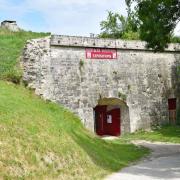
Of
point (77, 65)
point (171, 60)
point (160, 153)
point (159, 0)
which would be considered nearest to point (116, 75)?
point (77, 65)

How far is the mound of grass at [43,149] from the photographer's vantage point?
11367mm

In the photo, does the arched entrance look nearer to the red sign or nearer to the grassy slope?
the red sign

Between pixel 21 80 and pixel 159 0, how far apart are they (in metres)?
7.85

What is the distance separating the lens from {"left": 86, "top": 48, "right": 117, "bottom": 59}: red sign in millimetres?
23609

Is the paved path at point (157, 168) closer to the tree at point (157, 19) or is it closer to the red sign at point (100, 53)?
the tree at point (157, 19)

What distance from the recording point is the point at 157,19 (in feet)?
54.5

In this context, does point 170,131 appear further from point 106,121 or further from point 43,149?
point 43,149

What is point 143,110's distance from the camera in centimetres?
2636

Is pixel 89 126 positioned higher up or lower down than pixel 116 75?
lower down

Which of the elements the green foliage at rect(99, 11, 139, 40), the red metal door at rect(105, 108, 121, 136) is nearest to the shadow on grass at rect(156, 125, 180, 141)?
the red metal door at rect(105, 108, 121, 136)

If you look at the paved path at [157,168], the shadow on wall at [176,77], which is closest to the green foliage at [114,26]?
the shadow on wall at [176,77]

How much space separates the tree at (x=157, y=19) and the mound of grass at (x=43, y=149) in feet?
14.9

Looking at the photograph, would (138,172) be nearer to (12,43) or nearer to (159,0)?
(159,0)

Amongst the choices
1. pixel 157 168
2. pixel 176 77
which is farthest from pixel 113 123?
pixel 157 168
